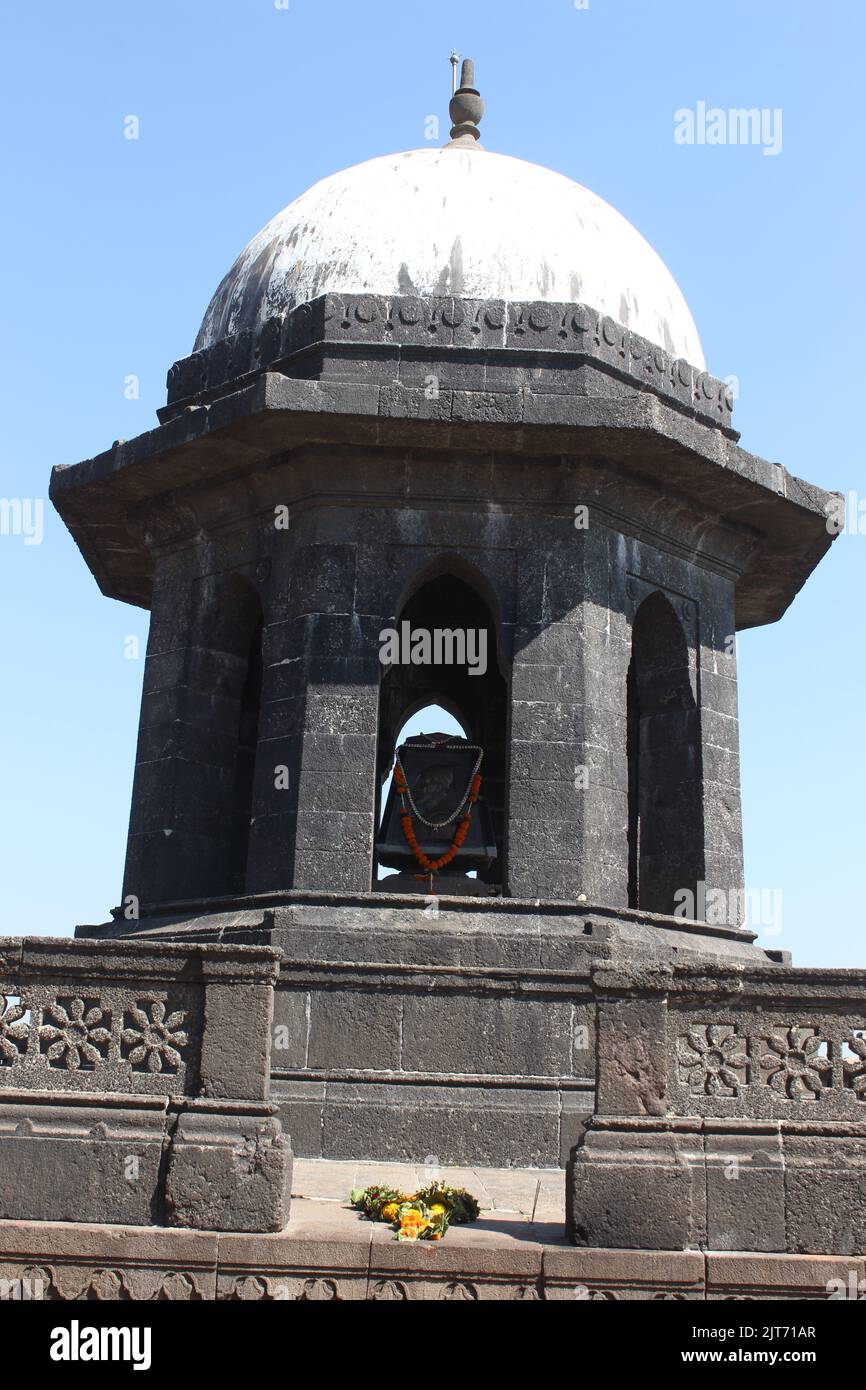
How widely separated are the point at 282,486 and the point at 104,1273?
695 cm

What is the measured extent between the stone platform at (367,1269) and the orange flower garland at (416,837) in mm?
5429

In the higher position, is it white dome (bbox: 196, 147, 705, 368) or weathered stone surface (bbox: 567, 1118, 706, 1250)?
white dome (bbox: 196, 147, 705, 368)

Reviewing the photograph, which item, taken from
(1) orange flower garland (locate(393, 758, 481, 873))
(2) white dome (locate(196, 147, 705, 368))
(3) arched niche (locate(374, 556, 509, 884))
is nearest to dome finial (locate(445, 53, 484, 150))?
(2) white dome (locate(196, 147, 705, 368))

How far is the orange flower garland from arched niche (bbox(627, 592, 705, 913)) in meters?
1.54

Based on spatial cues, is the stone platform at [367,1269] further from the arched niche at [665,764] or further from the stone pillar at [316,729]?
the arched niche at [665,764]

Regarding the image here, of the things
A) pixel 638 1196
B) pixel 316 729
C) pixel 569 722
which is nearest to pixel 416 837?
pixel 316 729

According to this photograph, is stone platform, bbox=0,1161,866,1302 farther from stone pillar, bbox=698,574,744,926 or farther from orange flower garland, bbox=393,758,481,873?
stone pillar, bbox=698,574,744,926

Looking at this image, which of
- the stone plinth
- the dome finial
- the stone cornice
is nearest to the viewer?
the stone plinth

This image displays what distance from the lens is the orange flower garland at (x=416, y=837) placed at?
41.9 feet

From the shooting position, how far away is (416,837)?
42.1ft

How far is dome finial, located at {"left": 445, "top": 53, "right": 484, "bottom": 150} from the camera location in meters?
14.8

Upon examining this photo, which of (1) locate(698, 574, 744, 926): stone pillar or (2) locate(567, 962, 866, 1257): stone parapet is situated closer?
(2) locate(567, 962, 866, 1257): stone parapet
